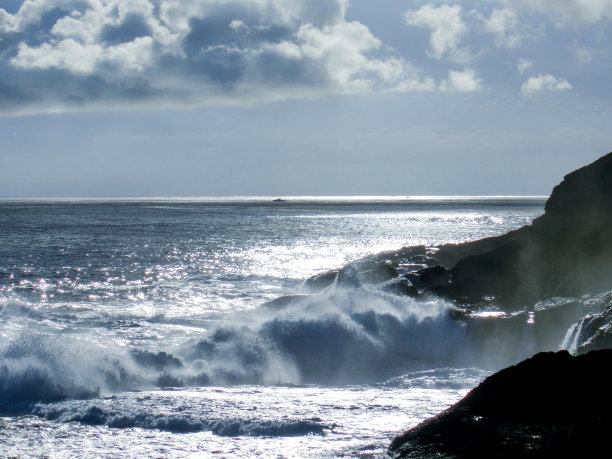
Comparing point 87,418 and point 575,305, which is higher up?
point 575,305

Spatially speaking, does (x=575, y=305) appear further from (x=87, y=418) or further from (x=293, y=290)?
(x=293, y=290)

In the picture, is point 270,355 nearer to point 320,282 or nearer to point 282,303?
point 282,303

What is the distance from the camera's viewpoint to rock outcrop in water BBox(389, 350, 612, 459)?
21.6 feet

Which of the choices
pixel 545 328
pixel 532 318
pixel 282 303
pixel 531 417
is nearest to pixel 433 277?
pixel 282 303

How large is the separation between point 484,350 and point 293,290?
49.2ft

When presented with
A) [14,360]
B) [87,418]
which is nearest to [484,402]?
[87,418]

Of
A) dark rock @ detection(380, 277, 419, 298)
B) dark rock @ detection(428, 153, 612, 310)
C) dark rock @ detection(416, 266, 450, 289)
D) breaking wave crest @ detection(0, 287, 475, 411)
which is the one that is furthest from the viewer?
dark rock @ detection(416, 266, 450, 289)

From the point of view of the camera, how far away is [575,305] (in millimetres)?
15914

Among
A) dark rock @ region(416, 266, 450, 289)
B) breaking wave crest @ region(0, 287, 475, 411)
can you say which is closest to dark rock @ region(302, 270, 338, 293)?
dark rock @ region(416, 266, 450, 289)

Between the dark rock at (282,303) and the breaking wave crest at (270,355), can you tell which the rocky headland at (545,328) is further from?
the dark rock at (282,303)

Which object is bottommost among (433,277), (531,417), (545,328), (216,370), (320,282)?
(216,370)

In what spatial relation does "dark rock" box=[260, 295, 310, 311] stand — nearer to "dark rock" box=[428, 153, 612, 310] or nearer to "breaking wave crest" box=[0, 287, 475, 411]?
"breaking wave crest" box=[0, 287, 475, 411]

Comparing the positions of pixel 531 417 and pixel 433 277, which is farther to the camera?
pixel 433 277

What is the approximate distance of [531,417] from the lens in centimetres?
721
